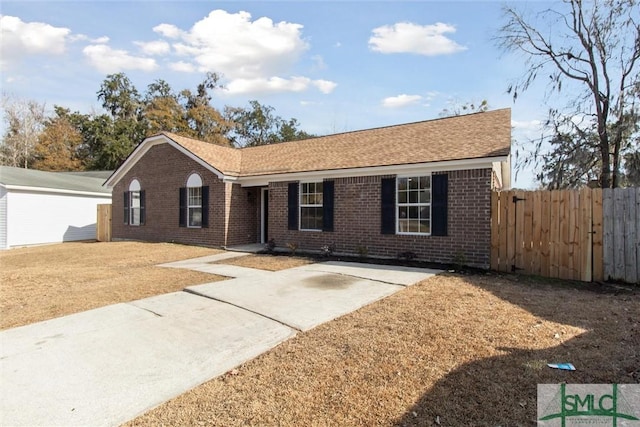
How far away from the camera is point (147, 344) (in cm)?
437

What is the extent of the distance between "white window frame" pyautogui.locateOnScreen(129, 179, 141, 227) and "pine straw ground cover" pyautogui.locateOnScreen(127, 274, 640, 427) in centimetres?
1578

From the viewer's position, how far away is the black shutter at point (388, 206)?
35.2ft

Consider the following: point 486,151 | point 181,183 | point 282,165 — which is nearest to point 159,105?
point 181,183

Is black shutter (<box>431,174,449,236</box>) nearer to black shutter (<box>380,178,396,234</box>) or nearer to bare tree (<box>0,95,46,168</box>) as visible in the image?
black shutter (<box>380,178,396,234</box>)

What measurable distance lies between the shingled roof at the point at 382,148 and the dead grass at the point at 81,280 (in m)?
4.52

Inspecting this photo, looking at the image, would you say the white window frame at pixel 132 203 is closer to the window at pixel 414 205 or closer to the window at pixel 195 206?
the window at pixel 195 206

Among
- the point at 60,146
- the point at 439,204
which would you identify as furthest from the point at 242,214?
the point at 60,146

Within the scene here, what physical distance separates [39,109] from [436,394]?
1904 inches

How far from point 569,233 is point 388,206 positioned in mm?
4505

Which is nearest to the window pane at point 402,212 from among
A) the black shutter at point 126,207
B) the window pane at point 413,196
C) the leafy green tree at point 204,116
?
the window pane at point 413,196

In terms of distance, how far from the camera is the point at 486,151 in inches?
369

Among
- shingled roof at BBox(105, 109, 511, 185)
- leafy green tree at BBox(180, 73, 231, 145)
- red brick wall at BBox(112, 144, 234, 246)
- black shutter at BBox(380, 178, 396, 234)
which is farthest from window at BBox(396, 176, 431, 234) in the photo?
leafy green tree at BBox(180, 73, 231, 145)

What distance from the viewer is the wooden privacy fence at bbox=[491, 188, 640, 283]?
298 inches

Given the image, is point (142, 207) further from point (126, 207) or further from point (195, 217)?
point (195, 217)
